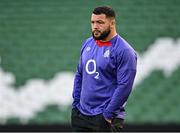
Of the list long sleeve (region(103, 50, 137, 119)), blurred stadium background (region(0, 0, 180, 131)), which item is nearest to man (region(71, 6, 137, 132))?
long sleeve (region(103, 50, 137, 119))

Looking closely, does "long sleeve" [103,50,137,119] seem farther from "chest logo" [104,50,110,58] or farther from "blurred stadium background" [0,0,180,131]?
"blurred stadium background" [0,0,180,131]

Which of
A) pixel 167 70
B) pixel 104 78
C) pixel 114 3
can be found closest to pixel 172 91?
pixel 167 70

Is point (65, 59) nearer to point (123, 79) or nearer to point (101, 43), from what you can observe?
point (101, 43)

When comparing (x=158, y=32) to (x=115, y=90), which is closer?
(x=115, y=90)

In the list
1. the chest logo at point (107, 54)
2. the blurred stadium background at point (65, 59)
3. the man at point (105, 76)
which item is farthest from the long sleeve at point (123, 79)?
the blurred stadium background at point (65, 59)

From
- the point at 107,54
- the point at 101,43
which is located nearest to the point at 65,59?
the point at 101,43

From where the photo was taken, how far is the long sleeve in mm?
4797

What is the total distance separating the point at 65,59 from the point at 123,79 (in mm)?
3720

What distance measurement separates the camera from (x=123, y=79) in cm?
480

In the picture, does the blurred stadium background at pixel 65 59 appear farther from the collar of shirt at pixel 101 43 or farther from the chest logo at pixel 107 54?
the chest logo at pixel 107 54

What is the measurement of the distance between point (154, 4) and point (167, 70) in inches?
36.9

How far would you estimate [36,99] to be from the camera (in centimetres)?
849

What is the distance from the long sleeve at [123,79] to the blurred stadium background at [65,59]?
349 centimetres

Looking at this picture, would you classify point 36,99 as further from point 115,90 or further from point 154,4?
point 115,90
